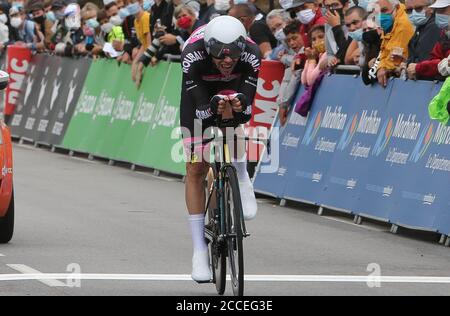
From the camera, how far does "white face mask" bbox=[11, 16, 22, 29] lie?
31578 millimetres

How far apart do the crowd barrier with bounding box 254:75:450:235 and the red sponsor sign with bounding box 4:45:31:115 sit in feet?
38.2

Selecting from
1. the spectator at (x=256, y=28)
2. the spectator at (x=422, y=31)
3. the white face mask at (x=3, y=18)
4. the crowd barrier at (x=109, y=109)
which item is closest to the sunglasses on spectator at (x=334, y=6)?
the crowd barrier at (x=109, y=109)

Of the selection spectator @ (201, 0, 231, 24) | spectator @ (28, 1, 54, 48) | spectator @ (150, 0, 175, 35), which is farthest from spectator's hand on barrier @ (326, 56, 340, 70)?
spectator @ (28, 1, 54, 48)

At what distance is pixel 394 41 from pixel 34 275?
6.03m

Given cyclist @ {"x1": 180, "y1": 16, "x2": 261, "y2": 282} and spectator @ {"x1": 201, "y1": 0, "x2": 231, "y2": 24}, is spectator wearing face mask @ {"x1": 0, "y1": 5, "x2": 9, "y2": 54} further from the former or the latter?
cyclist @ {"x1": 180, "y1": 16, "x2": 261, "y2": 282}

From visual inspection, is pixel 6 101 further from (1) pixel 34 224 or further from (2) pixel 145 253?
(2) pixel 145 253

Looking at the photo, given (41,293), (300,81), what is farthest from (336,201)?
(41,293)

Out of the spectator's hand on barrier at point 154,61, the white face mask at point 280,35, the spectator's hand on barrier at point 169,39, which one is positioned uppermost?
the white face mask at point 280,35

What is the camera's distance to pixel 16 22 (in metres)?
31.8

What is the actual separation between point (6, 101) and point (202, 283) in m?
18.9

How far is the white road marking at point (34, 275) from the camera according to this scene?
9.95m

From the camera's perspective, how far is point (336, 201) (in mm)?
15656

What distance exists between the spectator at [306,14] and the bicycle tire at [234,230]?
25.9 ft

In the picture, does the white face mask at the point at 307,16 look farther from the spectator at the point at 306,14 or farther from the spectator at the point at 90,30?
the spectator at the point at 90,30
